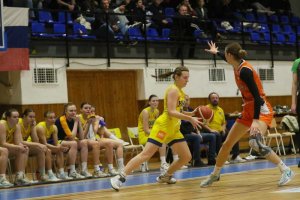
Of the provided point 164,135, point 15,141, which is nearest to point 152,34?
point 15,141

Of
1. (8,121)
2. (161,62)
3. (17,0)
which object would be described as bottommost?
(8,121)

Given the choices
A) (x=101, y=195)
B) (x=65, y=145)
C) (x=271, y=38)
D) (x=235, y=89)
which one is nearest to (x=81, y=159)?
(x=65, y=145)

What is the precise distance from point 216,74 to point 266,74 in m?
2.05

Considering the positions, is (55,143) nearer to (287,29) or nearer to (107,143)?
(107,143)

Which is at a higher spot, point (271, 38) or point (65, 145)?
point (271, 38)

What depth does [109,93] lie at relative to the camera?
15.8 metres

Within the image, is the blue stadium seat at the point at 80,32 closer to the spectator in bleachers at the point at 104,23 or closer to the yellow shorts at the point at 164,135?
the spectator in bleachers at the point at 104,23

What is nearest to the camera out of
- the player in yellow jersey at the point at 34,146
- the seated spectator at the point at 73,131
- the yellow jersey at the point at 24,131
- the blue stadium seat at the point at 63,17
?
the player in yellow jersey at the point at 34,146

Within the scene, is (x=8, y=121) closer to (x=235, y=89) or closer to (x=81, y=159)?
(x=81, y=159)

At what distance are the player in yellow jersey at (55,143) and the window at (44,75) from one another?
2.65 m

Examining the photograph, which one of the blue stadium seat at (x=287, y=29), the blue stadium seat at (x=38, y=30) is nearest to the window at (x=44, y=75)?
the blue stadium seat at (x=38, y=30)

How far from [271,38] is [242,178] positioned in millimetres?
9932

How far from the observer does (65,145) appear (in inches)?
462

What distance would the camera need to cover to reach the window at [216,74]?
17.5 meters
